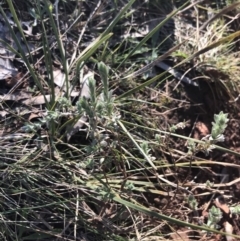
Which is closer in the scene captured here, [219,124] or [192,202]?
[219,124]

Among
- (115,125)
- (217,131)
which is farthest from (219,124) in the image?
(115,125)

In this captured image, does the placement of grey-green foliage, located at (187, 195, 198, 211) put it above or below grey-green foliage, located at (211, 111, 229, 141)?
below

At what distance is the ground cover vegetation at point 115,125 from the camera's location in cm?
155

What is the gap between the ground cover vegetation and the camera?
5.08 ft

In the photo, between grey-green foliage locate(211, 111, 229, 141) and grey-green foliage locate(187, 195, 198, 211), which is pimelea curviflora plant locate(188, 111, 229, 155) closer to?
grey-green foliage locate(211, 111, 229, 141)

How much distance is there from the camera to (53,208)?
5.36 feet

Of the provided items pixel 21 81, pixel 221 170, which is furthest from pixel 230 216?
pixel 21 81

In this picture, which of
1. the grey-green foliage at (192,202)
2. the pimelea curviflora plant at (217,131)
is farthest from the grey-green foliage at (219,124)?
the grey-green foliage at (192,202)

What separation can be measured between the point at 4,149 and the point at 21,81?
269 millimetres

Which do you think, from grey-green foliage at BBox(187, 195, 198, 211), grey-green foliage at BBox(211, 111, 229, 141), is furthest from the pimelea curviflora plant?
grey-green foliage at BBox(187, 195, 198, 211)

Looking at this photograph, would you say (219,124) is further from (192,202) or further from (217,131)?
(192,202)

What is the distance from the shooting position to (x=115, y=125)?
1392 mm

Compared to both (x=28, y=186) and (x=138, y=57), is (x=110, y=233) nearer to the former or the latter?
(x=28, y=186)

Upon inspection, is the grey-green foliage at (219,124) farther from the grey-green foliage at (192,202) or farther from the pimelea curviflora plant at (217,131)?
the grey-green foliage at (192,202)
